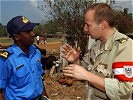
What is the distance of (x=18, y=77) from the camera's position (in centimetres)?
381

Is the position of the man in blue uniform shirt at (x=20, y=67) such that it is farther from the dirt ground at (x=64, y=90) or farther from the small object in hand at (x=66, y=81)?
the small object in hand at (x=66, y=81)

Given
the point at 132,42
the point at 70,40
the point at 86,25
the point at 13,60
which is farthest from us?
the point at 70,40

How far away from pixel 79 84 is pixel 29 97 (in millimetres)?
5583

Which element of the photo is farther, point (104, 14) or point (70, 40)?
point (70, 40)

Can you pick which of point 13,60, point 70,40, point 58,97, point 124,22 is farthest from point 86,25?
point 124,22

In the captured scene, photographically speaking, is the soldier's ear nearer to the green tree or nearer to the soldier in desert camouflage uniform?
the soldier in desert camouflage uniform

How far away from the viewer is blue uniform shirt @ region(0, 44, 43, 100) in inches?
148

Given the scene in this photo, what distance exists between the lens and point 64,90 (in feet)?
28.6

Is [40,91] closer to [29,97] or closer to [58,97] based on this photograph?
[29,97]

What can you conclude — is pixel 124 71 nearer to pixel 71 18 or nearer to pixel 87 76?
pixel 87 76

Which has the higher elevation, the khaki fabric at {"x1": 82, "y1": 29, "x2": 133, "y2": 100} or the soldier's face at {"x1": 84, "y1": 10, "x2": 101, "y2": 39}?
the soldier's face at {"x1": 84, "y1": 10, "x2": 101, "y2": 39}

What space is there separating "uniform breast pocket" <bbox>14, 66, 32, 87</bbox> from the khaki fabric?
1.07 metres

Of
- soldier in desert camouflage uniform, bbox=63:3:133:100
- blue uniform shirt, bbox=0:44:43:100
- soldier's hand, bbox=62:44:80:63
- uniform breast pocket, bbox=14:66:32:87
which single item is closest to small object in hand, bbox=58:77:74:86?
blue uniform shirt, bbox=0:44:43:100

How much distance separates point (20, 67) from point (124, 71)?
162cm
